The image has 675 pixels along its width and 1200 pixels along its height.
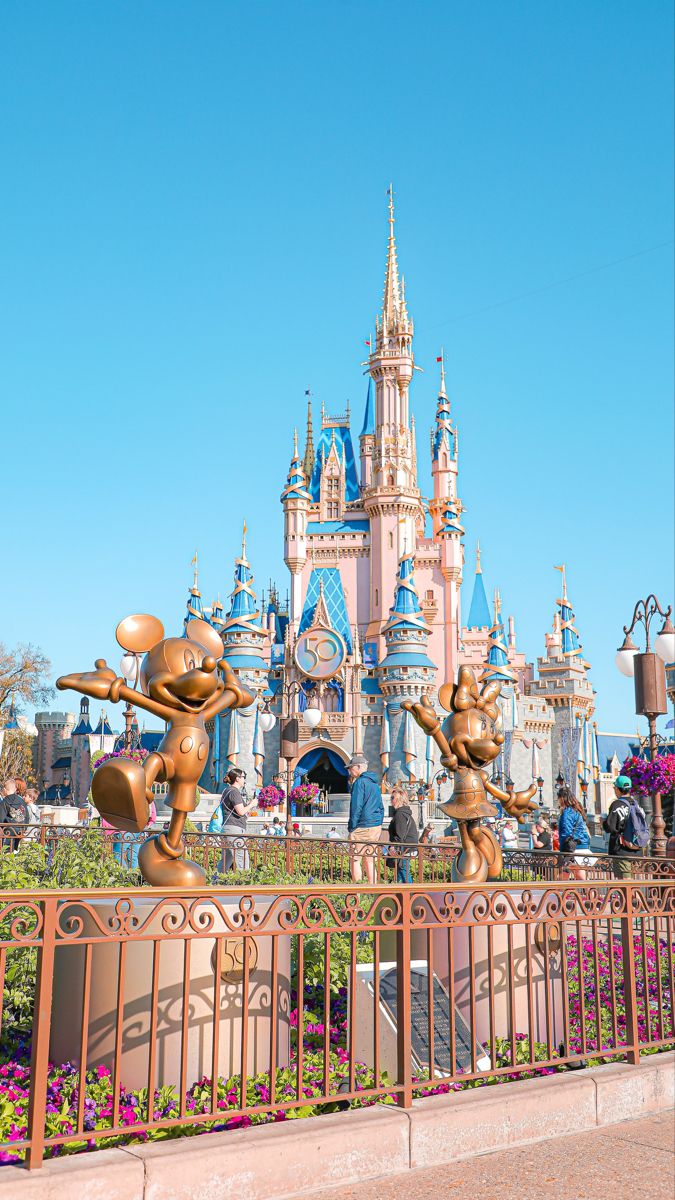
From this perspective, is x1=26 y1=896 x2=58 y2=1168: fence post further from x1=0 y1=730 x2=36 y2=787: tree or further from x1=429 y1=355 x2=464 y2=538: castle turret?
x1=429 y1=355 x2=464 y2=538: castle turret

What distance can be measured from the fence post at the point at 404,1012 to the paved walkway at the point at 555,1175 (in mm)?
321

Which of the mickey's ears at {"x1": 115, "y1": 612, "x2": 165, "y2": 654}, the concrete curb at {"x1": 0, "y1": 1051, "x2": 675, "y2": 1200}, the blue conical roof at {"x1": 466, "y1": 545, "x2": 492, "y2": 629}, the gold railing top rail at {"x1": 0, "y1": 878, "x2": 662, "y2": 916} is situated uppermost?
the blue conical roof at {"x1": 466, "y1": 545, "x2": 492, "y2": 629}

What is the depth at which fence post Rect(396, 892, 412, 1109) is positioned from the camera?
420cm

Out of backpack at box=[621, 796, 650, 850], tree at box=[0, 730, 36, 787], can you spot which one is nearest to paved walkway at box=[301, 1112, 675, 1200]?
backpack at box=[621, 796, 650, 850]

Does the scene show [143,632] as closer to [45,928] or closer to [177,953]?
[177,953]

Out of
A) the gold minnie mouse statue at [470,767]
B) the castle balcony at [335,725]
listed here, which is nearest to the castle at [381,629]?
the castle balcony at [335,725]

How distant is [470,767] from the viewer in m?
7.19

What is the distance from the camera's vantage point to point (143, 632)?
5.53 meters

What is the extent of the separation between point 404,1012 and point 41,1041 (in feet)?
5.20

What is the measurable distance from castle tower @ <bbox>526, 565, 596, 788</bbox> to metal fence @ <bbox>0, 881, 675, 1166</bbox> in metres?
48.1

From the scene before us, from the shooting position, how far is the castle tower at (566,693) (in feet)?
174

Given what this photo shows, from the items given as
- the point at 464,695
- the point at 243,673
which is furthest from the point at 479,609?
the point at 464,695

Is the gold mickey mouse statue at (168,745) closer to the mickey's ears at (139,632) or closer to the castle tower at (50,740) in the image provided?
the mickey's ears at (139,632)

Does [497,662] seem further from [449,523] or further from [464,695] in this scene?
[464,695]
